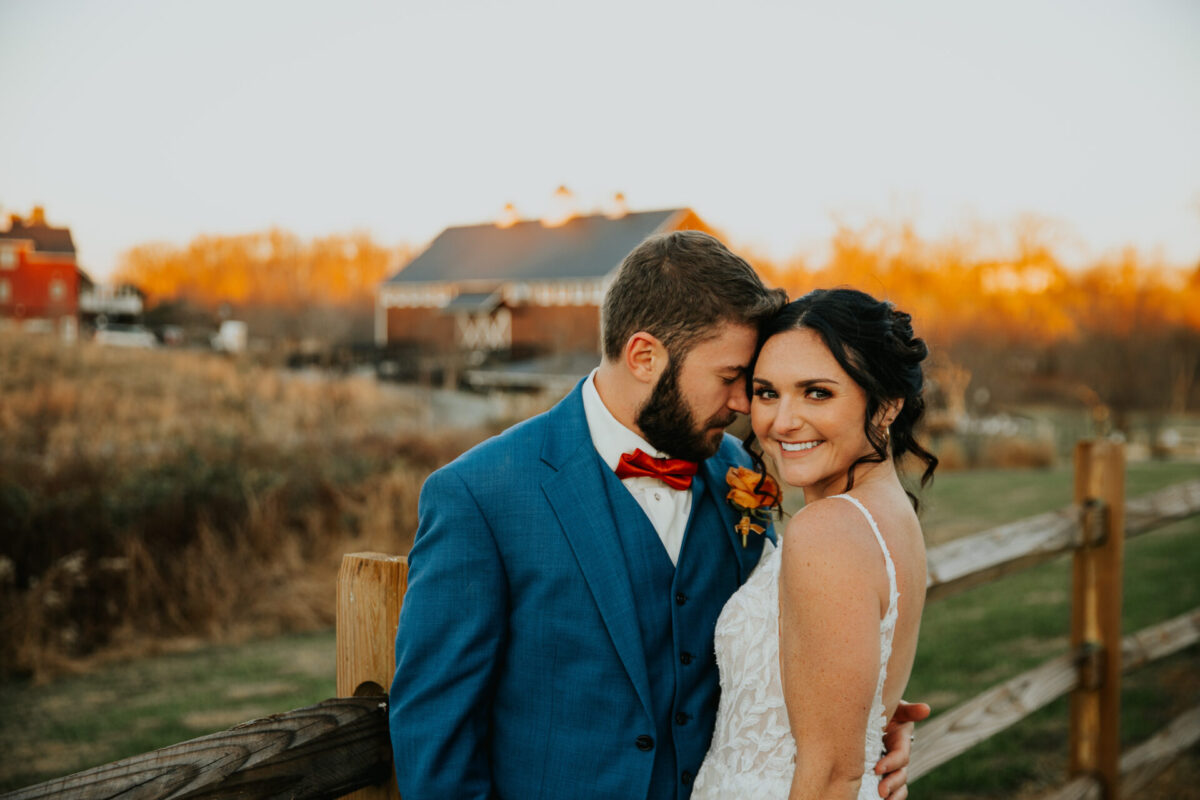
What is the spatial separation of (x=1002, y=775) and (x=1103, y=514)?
6.31 ft

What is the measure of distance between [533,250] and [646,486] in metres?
40.9

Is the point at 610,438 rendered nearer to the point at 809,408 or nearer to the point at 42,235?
the point at 809,408

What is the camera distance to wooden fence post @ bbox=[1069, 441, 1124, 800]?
4.29m

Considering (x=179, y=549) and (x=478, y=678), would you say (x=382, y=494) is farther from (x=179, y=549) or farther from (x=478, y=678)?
(x=478, y=678)

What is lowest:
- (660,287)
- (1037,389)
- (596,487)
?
(1037,389)

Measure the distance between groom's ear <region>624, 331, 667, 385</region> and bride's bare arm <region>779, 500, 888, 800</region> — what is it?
50cm

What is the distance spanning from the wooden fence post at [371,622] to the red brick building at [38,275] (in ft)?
69.2

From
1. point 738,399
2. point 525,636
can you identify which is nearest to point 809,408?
point 738,399

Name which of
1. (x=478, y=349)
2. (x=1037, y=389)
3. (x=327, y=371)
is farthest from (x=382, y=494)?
(x=1037, y=389)

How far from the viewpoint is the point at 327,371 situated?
1877cm

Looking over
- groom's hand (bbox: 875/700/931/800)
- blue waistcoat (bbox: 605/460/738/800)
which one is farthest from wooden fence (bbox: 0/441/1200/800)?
groom's hand (bbox: 875/700/931/800)

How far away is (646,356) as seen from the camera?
2.28m

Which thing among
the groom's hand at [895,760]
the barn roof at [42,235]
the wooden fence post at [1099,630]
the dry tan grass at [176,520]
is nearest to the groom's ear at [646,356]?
the groom's hand at [895,760]

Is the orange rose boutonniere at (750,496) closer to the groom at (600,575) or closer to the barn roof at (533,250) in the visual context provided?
the groom at (600,575)
